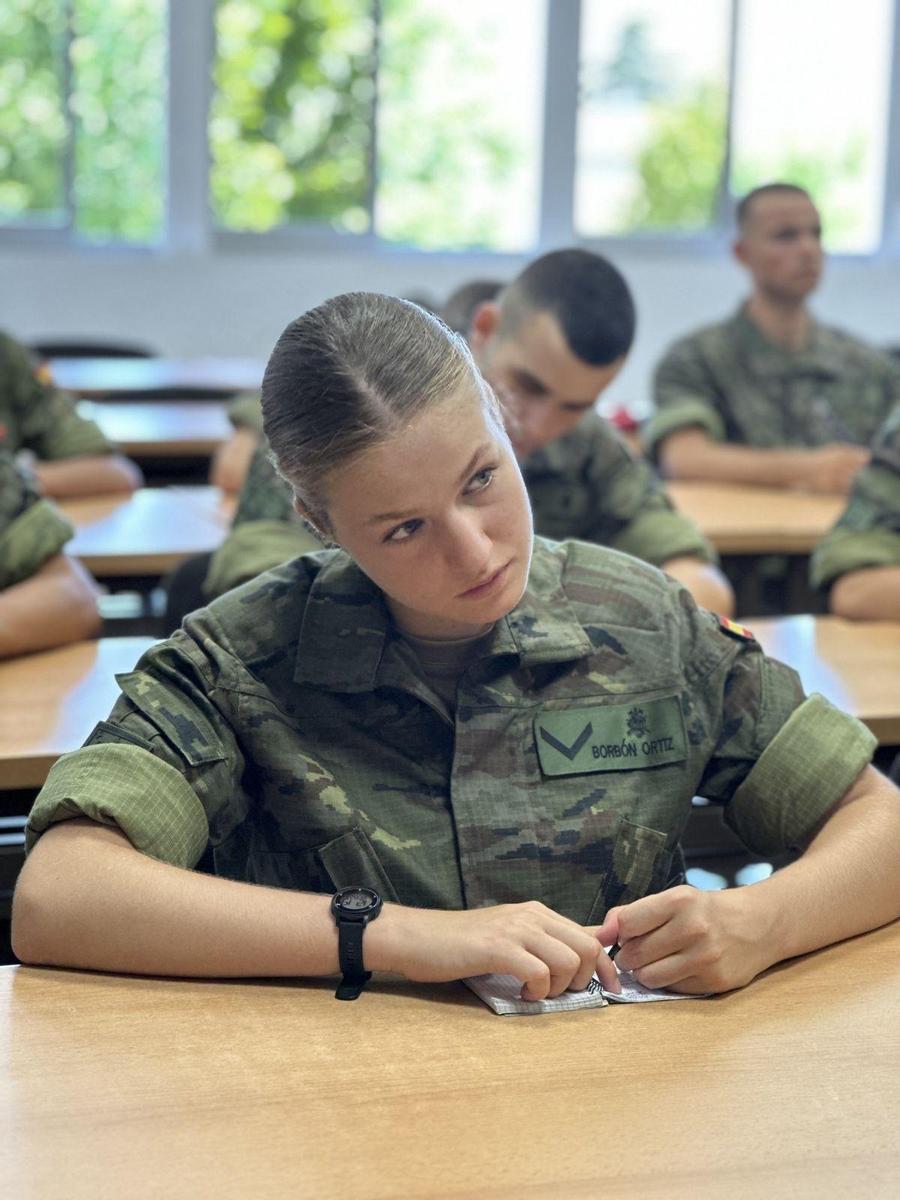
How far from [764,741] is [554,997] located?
1.11 ft

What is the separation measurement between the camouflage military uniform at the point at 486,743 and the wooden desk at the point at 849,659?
1.35 ft

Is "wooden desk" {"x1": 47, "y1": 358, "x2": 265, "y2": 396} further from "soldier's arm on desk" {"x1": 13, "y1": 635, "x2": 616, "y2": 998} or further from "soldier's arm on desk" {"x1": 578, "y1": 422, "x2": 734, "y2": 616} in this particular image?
"soldier's arm on desk" {"x1": 13, "y1": 635, "x2": 616, "y2": 998}

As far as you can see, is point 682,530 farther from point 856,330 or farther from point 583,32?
point 856,330

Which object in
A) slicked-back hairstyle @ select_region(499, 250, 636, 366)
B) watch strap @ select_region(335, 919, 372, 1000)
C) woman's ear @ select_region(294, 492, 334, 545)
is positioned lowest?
watch strap @ select_region(335, 919, 372, 1000)

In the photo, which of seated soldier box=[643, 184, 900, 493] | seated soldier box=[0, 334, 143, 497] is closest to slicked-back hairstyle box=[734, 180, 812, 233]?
seated soldier box=[643, 184, 900, 493]

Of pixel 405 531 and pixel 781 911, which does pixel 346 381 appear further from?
pixel 781 911

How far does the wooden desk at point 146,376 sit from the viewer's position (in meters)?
4.49

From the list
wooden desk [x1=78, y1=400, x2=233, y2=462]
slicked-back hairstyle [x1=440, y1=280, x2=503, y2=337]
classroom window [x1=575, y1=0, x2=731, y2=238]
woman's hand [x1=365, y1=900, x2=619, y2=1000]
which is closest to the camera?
woman's hand [x1=365, y1=900, x2=619, y2=1000]

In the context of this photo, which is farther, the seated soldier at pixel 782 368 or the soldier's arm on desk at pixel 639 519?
the seated soldier at pixel 782 368

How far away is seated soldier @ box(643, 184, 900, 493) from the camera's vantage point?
3.79 m

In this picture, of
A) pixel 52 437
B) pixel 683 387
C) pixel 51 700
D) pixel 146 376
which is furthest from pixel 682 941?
pixel 146 376

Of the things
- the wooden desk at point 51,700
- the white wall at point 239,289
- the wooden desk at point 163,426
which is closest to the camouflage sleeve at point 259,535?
the wooden desk at point 51,700

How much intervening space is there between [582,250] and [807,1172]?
161cm

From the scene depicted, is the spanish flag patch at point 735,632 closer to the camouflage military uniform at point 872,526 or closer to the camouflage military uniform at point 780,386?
the camouflage military uniform at point 872,526
